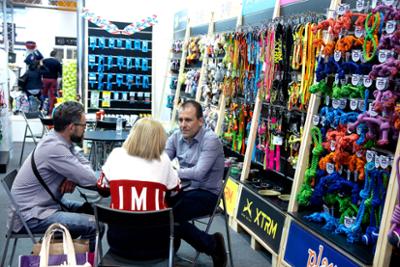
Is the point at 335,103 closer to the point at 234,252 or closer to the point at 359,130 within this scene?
the point at 359,130

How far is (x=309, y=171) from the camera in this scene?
3518 mm

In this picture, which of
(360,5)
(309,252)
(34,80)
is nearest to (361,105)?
(360,5)

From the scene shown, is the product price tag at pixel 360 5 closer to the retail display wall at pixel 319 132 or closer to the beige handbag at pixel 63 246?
the retail display wall at pixel 319 132

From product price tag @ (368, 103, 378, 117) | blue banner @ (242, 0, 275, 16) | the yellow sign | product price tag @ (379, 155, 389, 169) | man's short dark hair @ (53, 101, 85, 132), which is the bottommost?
the yellow sign

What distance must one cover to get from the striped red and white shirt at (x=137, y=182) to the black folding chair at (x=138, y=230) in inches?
4.9

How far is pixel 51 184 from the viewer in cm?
298

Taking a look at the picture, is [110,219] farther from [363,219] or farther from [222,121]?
[222,121]

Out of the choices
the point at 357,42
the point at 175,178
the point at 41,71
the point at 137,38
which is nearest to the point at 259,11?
the point at 357,42

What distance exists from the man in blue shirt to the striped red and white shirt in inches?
18.8

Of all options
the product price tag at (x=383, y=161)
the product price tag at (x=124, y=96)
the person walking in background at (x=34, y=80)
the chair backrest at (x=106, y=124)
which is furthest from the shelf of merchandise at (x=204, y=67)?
the person walking in background at (x=34, y=80)

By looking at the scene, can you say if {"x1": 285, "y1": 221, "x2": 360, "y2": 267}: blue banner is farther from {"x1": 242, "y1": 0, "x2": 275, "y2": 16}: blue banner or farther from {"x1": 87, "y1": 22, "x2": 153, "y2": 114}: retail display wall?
{"x1": 87, "y1": 22, "x2": 153, "y2": 114}: retail display wall

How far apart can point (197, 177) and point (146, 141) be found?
799mm

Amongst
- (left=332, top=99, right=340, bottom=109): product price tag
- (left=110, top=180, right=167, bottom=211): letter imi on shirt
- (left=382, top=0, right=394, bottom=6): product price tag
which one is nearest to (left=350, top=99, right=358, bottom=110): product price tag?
(left=332, top=99, right=340, bottom=109): product price tag

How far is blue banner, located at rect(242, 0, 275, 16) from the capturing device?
16.1ft
